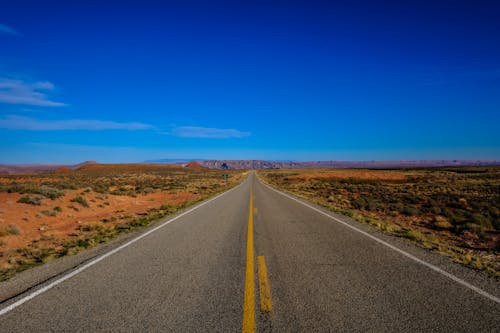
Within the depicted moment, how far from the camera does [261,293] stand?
4.43 metres

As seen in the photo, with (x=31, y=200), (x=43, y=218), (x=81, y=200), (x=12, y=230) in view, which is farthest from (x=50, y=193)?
(x=12, y=230)

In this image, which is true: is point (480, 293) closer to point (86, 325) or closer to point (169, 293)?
point (169, 293)

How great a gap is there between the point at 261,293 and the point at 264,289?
170 millimetres

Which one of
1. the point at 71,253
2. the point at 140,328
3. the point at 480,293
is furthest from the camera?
the point at 71,253

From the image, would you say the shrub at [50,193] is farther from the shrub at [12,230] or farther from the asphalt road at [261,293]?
the asphalt road at [261,293]

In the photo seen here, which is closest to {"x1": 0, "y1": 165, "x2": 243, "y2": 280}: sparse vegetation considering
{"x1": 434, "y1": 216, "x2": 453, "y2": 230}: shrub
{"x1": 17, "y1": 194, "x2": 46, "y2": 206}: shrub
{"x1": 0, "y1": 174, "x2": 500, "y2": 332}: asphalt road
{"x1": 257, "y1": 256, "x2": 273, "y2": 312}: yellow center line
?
{"x1": 17, "y1": 194, "x2": 46, "y2": 206}: shrub

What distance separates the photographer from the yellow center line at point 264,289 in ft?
13.1

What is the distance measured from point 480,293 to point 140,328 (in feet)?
17.2

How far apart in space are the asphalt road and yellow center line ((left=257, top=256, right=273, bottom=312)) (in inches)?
0.8

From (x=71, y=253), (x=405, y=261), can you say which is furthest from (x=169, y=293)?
(x=405, y=261)

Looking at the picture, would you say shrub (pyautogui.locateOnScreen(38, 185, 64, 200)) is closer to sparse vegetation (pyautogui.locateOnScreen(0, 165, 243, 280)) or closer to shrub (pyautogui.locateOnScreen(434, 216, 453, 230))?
sparse vegetation (pyautogui.locateOnScreen(0, 165, 243, 280))

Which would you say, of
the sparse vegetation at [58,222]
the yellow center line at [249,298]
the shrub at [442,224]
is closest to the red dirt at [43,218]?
the sparse vegetation at [58,222]

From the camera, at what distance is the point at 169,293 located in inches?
177

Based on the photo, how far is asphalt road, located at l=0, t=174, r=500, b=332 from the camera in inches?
142
